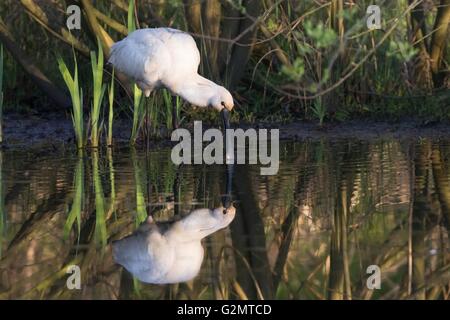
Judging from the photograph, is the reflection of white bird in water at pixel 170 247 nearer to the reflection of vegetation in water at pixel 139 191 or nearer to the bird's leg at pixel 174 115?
the reflection of vegetation in water at pixel 139 191

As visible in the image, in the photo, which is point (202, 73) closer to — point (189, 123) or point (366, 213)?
point (189, 123)

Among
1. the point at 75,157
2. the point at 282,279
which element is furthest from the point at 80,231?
the point at 75,157

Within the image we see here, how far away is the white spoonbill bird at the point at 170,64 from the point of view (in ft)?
31.1

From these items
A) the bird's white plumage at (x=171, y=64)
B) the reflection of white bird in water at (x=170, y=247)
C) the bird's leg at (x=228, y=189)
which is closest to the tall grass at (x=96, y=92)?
the bird's white plumage at (x=171, y=64)

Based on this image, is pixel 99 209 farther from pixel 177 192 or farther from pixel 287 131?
pixel 287 131

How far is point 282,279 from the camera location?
17.1ft

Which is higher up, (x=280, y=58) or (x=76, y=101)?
(x=280, y=58)

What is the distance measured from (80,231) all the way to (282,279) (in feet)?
5.21

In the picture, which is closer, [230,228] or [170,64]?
[230,228]

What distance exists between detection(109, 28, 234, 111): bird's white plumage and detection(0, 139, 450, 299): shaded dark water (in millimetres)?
810

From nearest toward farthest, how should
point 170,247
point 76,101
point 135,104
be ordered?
point 170,247, point 76,101, point 135,104

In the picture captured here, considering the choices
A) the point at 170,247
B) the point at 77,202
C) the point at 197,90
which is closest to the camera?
the point at 170,247

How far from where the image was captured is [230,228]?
6.29 m

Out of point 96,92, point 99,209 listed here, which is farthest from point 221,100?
point 99,209
